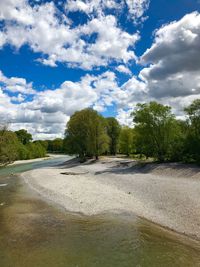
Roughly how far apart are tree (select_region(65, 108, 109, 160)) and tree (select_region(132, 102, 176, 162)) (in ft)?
73.6

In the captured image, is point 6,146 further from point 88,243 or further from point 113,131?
point 113,131

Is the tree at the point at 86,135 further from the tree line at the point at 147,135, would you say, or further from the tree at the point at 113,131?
the tree at the point at 113,131

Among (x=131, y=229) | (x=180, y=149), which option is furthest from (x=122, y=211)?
(x=180, y=149)

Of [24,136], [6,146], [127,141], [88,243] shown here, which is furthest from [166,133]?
[24,136]

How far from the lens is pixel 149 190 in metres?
26.5

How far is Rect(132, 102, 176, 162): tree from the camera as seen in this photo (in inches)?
1907

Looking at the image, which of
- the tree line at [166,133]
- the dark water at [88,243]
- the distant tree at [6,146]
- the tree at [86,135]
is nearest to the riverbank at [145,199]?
the dark water at [88,243]

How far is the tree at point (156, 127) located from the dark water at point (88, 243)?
30.8 m

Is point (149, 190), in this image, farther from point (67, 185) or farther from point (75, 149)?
point (75, 149)

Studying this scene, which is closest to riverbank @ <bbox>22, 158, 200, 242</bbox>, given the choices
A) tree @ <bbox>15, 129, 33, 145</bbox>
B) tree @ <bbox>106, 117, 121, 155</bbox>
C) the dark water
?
the dark water

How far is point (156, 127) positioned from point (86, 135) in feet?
84.2

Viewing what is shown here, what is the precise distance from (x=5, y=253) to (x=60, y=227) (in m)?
4.57

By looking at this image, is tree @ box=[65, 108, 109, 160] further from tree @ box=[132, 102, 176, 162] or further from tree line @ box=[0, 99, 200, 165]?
tree @ box=[132, 102, 176, 162]

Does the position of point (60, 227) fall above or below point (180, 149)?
below
